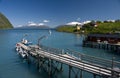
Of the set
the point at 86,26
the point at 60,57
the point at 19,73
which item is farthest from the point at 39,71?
the point at 86,26

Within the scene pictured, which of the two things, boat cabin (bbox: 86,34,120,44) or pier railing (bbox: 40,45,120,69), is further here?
boat cabin (bbox: 86,34,120,44)

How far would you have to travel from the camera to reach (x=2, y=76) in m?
31.4

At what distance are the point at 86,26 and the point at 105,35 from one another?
9221cm

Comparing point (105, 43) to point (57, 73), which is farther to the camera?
point (105, 43)

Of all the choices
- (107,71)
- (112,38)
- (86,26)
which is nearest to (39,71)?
(107,71)

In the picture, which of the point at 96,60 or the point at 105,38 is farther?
the point at 105,38

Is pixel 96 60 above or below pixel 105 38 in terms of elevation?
below

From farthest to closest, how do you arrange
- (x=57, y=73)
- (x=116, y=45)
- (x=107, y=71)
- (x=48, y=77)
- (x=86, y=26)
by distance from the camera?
1. (x=86, y=26)
2. (x=116, y=45)
3. (x=57, y=73)
4. (x=48, y=77)
5. (x=107, y=71)

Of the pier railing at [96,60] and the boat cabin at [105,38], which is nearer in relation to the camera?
the pier railing at [96,60]

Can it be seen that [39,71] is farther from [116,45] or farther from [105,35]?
[105,35]

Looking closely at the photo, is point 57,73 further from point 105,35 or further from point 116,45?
point 105,35

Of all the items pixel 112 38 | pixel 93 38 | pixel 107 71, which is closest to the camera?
pixel 107 71

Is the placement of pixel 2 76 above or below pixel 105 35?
below

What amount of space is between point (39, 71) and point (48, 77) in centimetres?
413
